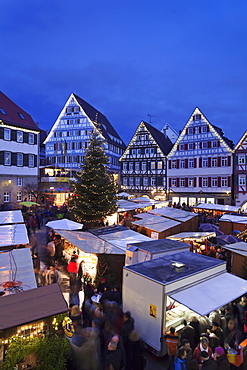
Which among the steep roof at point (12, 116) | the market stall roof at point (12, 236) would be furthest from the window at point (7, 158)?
the market stall roof at point (12, 236)

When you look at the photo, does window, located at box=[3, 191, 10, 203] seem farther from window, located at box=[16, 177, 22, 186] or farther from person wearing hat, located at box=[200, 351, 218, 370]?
person wearing hat, located at box=[200, 351, 218, 370]

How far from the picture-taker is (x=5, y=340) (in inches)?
154

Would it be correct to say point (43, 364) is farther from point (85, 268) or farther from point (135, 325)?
point (85, 268)

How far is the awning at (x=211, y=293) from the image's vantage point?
16.9 ft

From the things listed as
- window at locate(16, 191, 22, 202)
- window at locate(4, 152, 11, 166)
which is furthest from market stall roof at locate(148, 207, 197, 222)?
window at locate(4, 152, 11, 166)

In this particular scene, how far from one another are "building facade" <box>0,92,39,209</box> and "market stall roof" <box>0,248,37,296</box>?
18.4 m

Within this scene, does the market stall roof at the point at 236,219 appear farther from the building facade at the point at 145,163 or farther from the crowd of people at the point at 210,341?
the building facade at the point at 145,163

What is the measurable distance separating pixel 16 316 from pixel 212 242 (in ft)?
35.3

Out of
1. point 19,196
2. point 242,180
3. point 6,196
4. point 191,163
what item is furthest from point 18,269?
point 191,163

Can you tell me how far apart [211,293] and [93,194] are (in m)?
11.4

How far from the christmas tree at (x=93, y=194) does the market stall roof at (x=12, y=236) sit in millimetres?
5114

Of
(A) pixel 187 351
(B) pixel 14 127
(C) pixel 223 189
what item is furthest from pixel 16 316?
(C) pixel 223 189

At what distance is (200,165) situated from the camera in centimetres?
3158

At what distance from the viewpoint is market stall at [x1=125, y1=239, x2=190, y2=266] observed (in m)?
7.72
